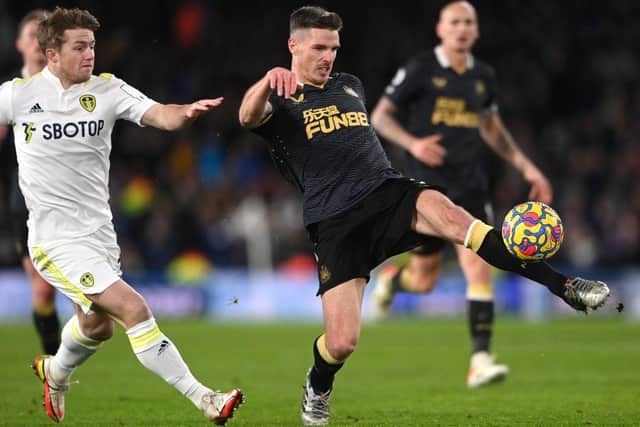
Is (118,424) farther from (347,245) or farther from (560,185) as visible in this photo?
(560,185)

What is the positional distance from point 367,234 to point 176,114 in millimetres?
1469

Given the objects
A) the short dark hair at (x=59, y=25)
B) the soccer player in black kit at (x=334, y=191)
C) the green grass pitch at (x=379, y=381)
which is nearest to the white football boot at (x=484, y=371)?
the green grass pitch at (x=379, y=381)

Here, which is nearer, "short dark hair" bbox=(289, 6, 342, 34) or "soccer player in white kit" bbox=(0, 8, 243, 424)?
"soccer player in white kit" bbox=(0, 8, 243, 424)

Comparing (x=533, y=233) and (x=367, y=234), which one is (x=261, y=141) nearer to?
(x=367, y=234)

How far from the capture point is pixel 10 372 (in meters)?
11.2

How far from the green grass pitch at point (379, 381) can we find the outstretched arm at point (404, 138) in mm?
1869

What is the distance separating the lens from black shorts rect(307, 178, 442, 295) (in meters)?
7.18

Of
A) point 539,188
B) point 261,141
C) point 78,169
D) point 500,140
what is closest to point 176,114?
point 78,169

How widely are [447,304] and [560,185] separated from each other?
355 cm

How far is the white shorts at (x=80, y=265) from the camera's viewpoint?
22.0 feet

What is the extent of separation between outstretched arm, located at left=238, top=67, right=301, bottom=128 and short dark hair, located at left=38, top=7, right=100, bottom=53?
3.40 ft

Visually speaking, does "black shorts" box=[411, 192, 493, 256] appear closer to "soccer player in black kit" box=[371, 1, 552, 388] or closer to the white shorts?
"soccer player in black kit" box=[371, 1, 552, 388]

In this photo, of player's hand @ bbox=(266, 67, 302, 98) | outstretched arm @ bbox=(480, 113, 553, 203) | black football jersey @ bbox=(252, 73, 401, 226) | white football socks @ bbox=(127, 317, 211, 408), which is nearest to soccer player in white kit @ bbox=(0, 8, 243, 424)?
white football socks @ bbox=(127, 317, 211, 408)

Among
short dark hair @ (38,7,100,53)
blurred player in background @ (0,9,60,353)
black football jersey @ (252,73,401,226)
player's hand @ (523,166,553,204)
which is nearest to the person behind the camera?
short dark hair @ (38,7,100,53)
